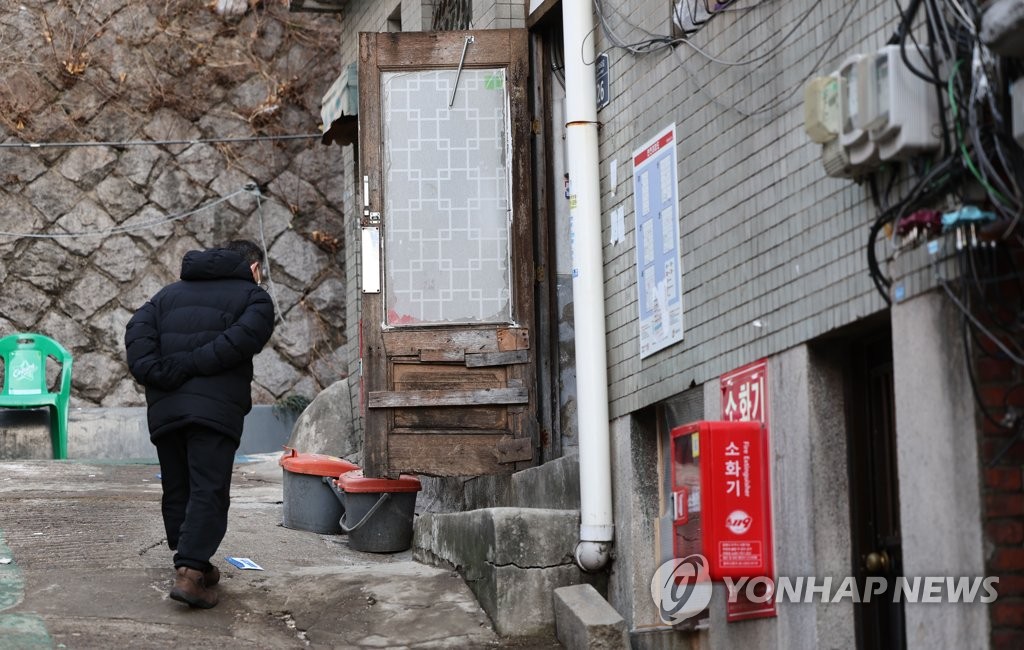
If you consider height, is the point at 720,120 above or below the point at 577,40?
below

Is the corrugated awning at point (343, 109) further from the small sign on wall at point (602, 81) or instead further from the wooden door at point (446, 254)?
the small sign on wall at point (602, 81)

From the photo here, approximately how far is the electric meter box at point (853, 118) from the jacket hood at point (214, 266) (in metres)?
3.82

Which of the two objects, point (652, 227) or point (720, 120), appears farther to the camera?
point (652, 227)

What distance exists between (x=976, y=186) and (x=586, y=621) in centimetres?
299

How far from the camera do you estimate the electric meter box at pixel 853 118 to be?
530cm

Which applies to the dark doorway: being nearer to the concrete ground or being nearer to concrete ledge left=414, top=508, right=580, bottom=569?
the concrete ground

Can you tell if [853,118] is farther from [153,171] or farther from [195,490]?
[153,171]

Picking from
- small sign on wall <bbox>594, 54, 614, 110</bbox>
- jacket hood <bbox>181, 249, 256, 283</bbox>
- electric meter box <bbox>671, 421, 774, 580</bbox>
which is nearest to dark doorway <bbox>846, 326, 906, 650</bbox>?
electric meter box <bbox>671, 421, 774, 580</bbox>

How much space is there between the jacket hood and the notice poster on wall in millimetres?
2110

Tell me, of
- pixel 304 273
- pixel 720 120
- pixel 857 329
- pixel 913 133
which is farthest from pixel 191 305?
pixel 304 273

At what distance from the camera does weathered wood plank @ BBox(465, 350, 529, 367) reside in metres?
9.43

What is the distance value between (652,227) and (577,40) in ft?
4.39

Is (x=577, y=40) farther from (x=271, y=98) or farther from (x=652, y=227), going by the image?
(x=271, y=98)

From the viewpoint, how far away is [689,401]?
7625 mm
